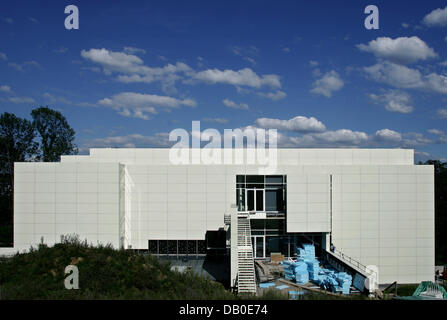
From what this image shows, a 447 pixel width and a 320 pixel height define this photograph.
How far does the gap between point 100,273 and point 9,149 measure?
38402 millimetres

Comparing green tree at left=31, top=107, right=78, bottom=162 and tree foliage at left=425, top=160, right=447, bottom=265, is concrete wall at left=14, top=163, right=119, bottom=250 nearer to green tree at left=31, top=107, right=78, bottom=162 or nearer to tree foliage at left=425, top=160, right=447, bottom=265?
green tree at left=31, top=107, right=78, bottom=162

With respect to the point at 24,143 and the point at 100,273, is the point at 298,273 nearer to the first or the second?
the point at 100,273

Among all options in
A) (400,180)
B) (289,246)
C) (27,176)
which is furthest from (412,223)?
(27,176)

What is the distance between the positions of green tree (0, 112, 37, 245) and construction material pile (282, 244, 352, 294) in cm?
3969

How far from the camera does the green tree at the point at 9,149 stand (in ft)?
137

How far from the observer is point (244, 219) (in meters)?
22.7

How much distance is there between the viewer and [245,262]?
60.1 feet

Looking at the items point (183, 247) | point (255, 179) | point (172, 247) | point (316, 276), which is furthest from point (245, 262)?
point (172, 247)

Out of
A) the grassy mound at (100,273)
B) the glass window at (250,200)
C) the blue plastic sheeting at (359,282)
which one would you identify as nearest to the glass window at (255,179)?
the glass window at (250,200)

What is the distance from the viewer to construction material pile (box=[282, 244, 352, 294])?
16.5m

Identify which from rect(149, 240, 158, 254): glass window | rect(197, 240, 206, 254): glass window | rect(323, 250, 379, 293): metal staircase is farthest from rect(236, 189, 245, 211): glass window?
rect(149, 240, 158, 254): glass window

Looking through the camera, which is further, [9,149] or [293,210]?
[9,149]

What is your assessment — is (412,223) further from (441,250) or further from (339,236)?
(441,250)
